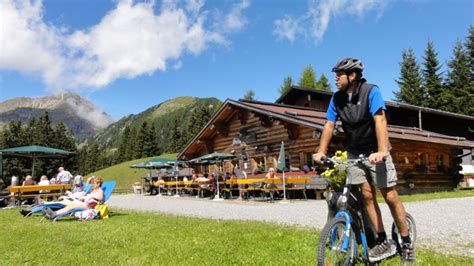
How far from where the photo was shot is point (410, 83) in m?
49.8

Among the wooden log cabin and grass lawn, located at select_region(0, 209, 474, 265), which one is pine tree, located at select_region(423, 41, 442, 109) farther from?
grass lawn, located at select_region(0, 209, 474, 265)

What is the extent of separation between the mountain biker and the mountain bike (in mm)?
81

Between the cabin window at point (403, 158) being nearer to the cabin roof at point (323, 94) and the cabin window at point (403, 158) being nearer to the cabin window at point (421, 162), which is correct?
the cabin window at point (421, 162)

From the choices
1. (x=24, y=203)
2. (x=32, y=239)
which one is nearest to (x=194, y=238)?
(x=32, y=239)

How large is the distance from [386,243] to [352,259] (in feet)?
2.07

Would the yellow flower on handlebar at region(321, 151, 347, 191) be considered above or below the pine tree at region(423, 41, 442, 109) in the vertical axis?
below

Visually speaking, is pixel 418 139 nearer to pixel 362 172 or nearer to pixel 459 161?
pixel 459 161

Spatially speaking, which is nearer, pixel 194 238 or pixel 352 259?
pixel 352 259

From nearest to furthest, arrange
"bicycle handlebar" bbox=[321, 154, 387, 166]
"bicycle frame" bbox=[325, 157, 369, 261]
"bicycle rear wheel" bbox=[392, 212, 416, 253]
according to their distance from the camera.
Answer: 1. "bicycle frame" bbox=[325, 157, 369, 261]
2. "bicycle handlebar" bbox=[321, 154, 387, 166]
3. "bicycle rear wheel" bbox=[392, 212, 416, 253]

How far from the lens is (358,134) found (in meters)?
4.30

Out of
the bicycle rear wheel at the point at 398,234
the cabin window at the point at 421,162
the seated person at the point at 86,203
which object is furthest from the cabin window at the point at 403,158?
the bicycle rear wheel at the point at 398,234

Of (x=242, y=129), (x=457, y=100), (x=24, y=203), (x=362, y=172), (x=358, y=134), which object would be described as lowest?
(x=24, y=203)

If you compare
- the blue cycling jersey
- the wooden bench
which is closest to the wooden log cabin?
the wooden bench

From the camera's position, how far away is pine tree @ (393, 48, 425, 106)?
159 ft
